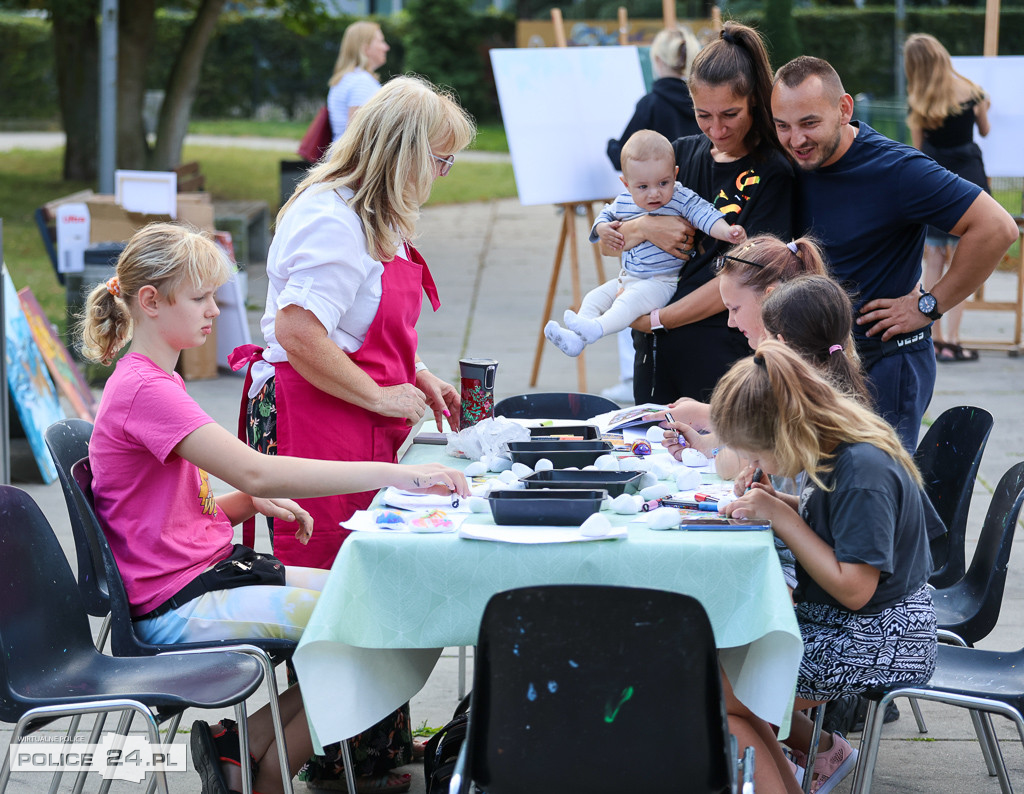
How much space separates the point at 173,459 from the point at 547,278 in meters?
8.36

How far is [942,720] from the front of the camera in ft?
11.5

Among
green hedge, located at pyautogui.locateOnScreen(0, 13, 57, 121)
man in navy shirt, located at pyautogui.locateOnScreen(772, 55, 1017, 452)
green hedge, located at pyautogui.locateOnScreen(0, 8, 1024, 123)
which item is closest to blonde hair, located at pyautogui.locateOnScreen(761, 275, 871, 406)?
man in navy shirt, located at pyautogui.locateOnScreen(772, 55, 1017, 452)

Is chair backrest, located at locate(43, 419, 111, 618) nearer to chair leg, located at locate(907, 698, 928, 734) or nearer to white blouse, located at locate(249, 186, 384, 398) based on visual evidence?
white blouse, located at locate(249, 186, 384, 398)

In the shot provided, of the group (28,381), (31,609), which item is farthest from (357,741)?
(28,381)

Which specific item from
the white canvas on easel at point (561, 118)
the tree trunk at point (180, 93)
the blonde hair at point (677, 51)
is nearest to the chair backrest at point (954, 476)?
the blonde hair at point (677, 51)

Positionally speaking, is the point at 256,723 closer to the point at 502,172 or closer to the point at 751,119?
the point at 751,119

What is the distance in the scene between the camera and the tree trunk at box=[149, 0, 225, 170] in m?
12.9

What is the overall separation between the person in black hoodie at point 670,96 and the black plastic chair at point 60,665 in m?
3.71

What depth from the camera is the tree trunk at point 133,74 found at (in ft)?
42.3

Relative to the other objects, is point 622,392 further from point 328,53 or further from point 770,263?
point 328,53

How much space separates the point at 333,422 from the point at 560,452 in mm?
657

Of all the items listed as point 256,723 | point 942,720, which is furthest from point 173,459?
point 942,720

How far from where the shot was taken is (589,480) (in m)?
2.61

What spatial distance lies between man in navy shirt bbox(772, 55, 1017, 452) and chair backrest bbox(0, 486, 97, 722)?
2257mm
